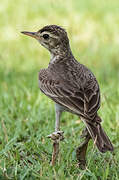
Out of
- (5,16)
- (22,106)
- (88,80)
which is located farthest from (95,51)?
(88,80)

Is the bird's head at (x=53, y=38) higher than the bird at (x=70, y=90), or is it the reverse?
the bird's head at (x=53, y=38)

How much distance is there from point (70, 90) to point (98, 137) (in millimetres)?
600

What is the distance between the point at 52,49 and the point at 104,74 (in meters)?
3.26

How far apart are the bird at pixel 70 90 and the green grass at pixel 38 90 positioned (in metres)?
0.32

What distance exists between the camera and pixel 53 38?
504 centimetres

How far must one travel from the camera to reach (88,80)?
465 centimetres

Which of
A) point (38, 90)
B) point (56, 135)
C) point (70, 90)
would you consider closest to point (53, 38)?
point (70, 90)

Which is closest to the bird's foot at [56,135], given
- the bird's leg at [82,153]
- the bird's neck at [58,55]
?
the bird's leg at [82,153]

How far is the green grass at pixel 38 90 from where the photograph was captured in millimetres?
4477

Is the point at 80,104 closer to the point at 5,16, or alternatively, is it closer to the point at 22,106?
the point at 22,106

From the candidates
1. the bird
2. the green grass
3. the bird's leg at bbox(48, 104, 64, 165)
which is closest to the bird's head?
the bird

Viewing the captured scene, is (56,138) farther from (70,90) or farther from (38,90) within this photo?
(38,90)

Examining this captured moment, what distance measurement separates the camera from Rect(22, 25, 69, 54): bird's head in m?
5.01

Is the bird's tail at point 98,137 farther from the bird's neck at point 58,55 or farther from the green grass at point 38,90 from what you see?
the bird's neck at point 58,55
